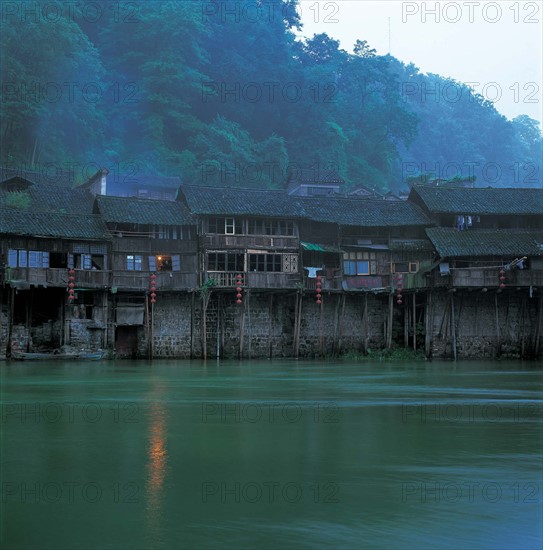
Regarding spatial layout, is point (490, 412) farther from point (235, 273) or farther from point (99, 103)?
point (99, 103)

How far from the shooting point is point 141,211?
50562 millimetres

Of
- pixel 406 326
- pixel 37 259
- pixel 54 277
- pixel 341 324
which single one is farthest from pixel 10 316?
pixel 406 326

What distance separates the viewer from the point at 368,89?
92.6 meters

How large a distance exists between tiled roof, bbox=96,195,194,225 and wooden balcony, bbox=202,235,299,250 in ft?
5.23

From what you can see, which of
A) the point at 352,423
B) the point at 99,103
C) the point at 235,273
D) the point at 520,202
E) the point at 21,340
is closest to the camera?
→ the point at 352,423

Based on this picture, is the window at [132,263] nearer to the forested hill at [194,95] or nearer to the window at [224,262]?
the window at [224,262]

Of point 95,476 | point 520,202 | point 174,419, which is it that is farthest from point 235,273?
point 95,476

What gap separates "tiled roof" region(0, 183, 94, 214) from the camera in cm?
5347

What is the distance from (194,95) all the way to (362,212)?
28142mm

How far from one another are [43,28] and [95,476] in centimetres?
5924

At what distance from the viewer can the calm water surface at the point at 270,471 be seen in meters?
9.42

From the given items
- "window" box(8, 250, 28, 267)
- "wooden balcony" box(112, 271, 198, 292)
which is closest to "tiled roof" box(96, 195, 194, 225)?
"wooden balcony" box(112, 271, 198, 292)

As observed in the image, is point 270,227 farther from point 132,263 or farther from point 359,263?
point 132,263

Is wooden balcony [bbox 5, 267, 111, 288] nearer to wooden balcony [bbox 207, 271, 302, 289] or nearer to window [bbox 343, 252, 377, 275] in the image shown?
wooden balcony [bbox 207, 271, 302, 289]
